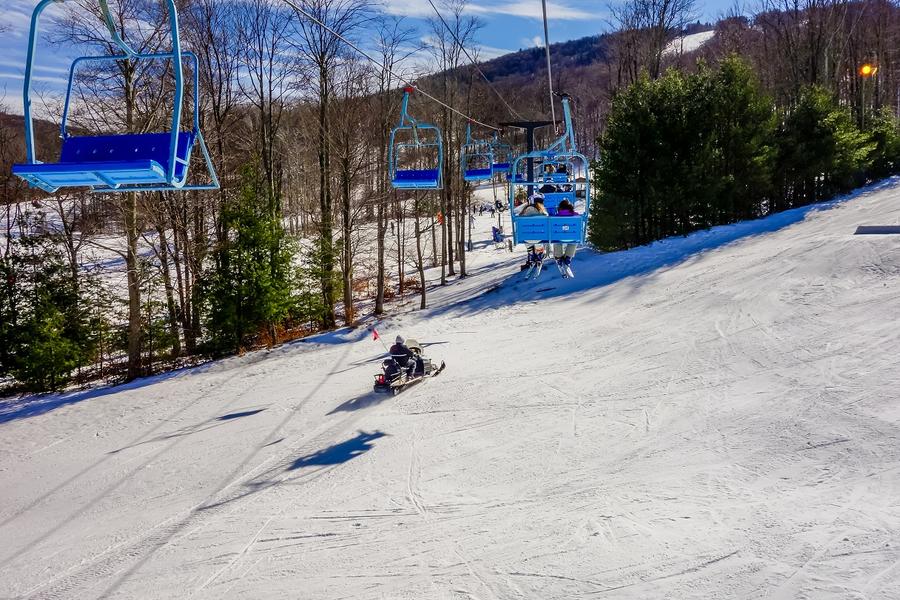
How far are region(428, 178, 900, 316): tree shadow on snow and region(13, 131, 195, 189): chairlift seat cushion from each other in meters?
19.0

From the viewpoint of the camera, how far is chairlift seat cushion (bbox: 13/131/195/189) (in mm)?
3973

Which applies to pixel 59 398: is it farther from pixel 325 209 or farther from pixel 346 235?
pixel 325 209

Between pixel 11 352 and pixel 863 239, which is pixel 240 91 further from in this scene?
pixel 863 239

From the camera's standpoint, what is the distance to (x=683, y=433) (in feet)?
34.7

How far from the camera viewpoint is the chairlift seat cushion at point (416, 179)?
11570 mm

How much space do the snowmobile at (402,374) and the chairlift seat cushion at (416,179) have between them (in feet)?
17.0

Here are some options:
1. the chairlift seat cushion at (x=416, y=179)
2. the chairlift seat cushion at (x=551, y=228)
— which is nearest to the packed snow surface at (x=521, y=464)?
the chairlift seat cushion at (x=551, y=228)

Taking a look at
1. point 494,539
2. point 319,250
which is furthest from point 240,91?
point 494,539

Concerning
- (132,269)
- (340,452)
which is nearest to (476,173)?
(340,452)

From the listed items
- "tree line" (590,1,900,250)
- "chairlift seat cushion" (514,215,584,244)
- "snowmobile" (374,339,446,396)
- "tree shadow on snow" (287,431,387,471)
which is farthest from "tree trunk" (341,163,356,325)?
"tree line" (590,1,900,250)

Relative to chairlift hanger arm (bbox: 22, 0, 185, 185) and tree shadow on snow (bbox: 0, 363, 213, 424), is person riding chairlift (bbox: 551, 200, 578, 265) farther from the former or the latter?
tree shadow on snow (bbox: 0, 363, 213, 424)

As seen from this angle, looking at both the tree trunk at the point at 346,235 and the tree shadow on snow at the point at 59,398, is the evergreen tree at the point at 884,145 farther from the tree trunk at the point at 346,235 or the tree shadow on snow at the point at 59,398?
the tree shadow on snow at the point at 59,398

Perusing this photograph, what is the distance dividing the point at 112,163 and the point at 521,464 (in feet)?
27.9

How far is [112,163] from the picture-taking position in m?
3.96
